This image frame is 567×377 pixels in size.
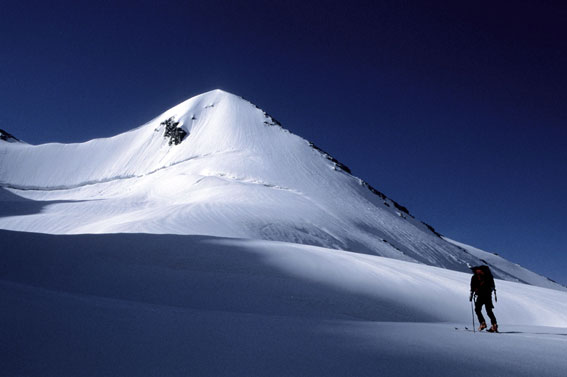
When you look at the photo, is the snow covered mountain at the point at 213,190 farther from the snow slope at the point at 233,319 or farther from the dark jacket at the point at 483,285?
the dark jacket at the point at 483,285

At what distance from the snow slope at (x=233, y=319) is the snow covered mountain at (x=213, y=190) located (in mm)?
10610

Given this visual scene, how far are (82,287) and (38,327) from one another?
364 cm

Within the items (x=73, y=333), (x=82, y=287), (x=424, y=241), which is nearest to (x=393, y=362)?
(x=73, y=333)

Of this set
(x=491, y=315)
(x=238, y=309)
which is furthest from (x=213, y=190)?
(x=491, y=315)

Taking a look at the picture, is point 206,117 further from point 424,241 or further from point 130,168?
point 424,241

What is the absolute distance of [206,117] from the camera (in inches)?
3014

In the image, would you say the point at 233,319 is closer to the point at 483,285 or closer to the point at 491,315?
the point at 491,315

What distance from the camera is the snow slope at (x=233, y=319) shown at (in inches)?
115

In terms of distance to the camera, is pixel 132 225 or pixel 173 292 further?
pixel 132 225

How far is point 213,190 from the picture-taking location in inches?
1458

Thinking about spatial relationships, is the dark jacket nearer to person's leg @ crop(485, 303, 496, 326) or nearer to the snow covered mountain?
person's leg @ crop(485, 303, 496, 326)

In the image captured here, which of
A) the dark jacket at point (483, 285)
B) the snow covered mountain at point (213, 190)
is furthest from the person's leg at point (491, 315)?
the snow covered mountain at point (213, 190)

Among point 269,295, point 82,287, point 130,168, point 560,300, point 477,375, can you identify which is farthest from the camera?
point 130,168

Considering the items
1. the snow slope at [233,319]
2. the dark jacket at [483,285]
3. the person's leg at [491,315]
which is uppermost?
the dark jacket at [483,285]
